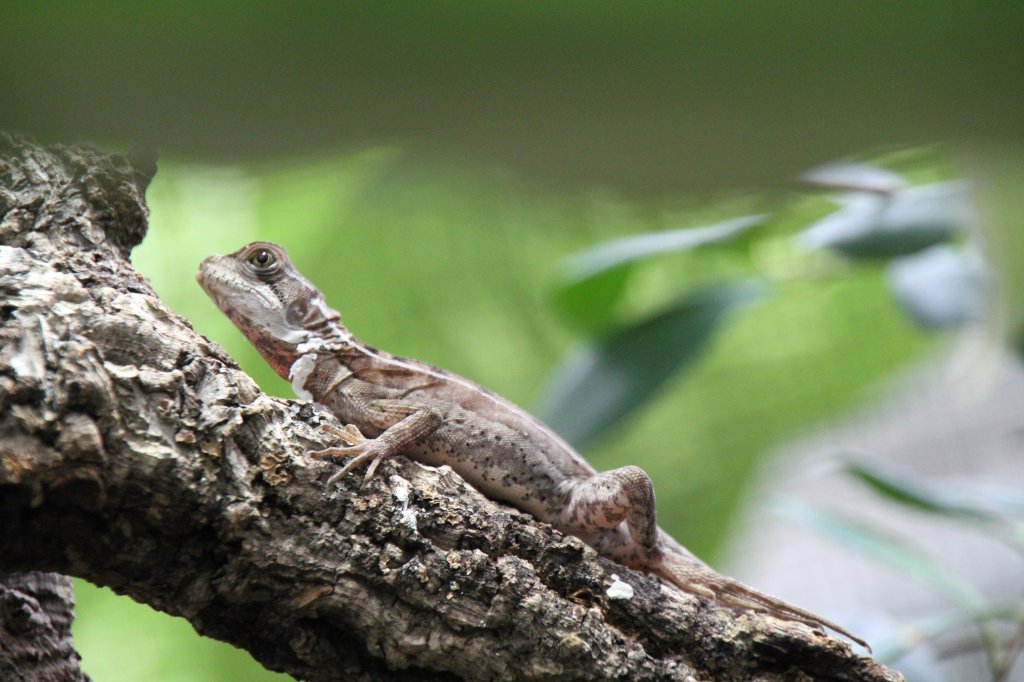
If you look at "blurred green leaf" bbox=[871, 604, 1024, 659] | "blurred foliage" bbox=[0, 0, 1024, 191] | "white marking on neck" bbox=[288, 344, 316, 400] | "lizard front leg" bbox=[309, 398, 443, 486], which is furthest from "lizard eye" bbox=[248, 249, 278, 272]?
"blurred foliage" bbox=[0, 0, 1024, 191]

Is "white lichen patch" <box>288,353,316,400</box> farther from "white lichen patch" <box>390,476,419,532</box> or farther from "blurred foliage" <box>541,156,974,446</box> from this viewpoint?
"blurred foliage" <box>541,156,974,446</box>

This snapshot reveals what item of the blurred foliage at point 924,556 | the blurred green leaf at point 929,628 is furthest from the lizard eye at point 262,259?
the blurred green leaf at point 929,628

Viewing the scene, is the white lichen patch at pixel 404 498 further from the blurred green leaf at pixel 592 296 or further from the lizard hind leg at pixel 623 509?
the blurred green leaf at pixel 592 296

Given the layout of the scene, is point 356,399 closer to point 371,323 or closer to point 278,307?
point 278,307

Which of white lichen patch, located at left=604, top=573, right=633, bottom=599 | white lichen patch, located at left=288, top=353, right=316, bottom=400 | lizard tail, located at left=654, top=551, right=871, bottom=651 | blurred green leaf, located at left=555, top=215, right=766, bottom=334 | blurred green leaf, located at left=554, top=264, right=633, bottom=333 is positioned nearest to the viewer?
white lichen patch, located at left=604, top=573, right=633, bottom=599

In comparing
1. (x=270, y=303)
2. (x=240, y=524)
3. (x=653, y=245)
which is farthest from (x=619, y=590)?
(x=653, y=245)

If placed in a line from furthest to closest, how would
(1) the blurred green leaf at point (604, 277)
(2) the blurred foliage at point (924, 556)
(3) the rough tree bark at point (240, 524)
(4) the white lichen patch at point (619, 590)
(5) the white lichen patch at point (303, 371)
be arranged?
(1) the blurred green leaf at point (604, 277) → (2) the blurred foliage at point (924, 556) → (5) the white lichen patch at point (303, 371) → (4) the white lichen patch at point (619, 590) → (3) the rough tree bark at point (240, 524)

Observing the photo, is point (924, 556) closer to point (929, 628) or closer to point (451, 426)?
point (929, 628)
